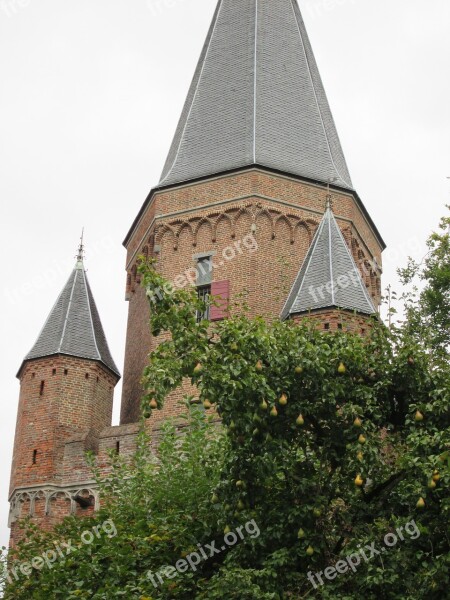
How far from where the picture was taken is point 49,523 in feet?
85.1

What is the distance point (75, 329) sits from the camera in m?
29.3

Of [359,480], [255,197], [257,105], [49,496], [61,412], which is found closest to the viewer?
[359,480]

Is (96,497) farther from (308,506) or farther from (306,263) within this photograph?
(308,506)

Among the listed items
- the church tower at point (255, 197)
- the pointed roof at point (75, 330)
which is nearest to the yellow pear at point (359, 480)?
the church tower at point (255, 197)

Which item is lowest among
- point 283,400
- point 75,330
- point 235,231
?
point 283,400

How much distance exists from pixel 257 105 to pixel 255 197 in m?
3.75

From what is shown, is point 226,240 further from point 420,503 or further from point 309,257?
point 420,503

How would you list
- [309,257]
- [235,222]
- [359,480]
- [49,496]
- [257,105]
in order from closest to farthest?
[359,480], [49,496], [309,257], [235,222], [257,105]

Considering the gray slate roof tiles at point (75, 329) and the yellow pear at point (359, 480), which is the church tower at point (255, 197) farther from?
the yellow pear at point (359, 480)

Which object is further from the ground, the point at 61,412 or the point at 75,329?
the point at 75,329

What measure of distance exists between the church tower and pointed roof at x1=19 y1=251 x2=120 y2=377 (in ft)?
4.30

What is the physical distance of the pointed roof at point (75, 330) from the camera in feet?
93.8

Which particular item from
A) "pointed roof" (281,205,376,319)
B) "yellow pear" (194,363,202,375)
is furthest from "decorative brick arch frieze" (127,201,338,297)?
"yellow pear" (194,363,202,375)

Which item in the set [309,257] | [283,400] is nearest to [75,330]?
[309,257]
